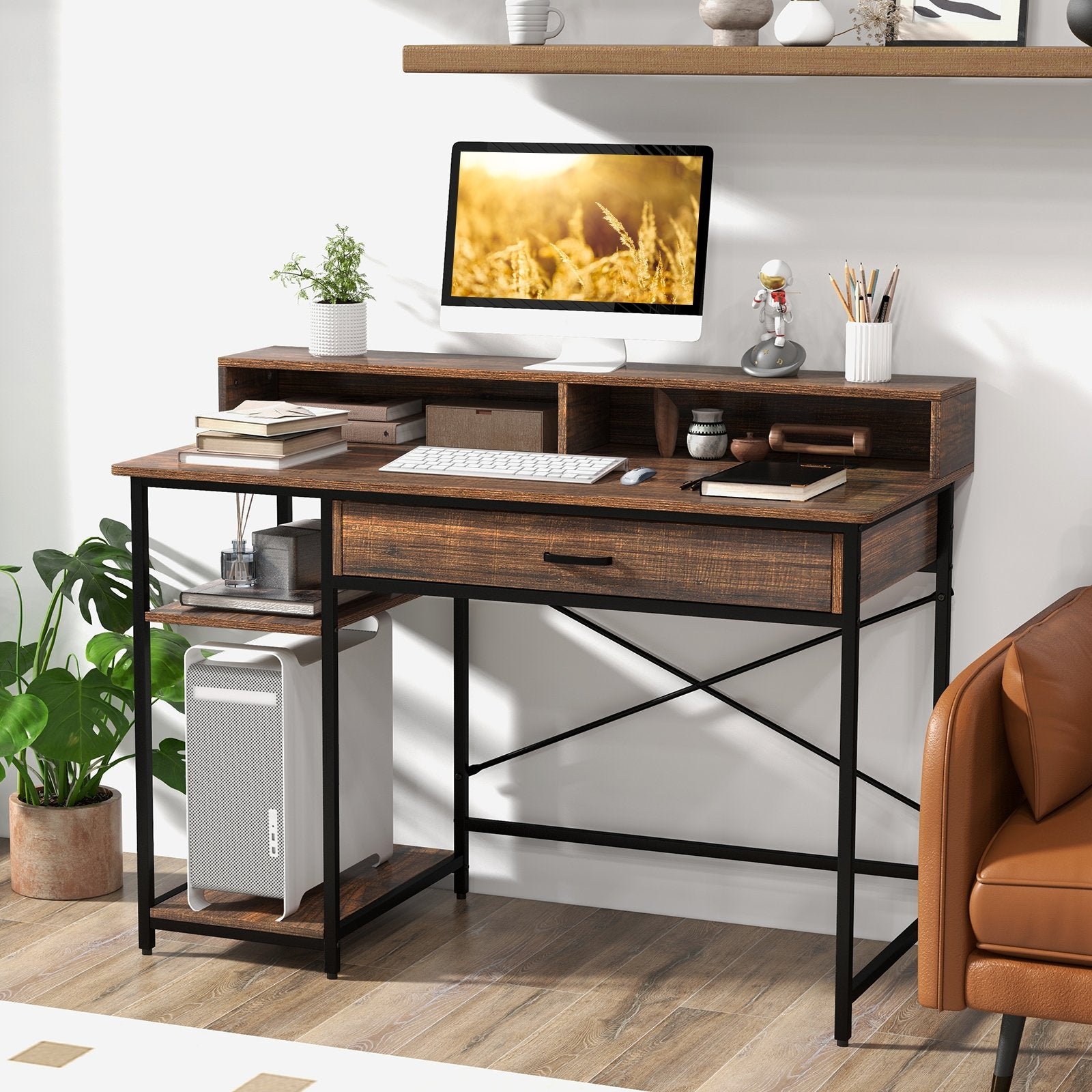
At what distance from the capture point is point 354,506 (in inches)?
116

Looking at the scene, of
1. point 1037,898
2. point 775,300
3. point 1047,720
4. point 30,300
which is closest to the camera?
point 1037,898

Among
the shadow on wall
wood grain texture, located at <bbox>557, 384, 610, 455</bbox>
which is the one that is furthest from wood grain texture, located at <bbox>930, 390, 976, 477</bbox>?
the shadow on wall

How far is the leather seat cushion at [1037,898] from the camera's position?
2.37 metres

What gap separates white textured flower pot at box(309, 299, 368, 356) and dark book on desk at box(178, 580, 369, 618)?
0.52 metres

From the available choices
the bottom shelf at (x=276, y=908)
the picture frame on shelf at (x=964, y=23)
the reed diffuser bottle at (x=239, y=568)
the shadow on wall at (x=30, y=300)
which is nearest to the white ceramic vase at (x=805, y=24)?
the picture frame on shelf at (x=964, y=23)

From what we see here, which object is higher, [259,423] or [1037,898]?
[259,423]

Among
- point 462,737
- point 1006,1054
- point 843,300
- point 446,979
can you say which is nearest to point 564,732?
point 462,737

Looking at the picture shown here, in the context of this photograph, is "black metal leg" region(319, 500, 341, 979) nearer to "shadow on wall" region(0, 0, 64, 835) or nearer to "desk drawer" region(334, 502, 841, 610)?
"desk drawer" region(334, 502, 841, 610)

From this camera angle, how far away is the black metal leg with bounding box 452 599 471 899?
3531 mm

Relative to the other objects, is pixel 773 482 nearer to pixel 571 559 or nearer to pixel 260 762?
pixel 571 559

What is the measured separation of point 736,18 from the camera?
9.89 ft

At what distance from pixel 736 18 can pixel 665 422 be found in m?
0.72

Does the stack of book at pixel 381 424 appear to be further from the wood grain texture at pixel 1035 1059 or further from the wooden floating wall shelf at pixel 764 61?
the wood grain texture at pixel 1035 1059

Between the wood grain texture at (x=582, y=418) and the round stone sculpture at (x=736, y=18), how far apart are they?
656mm
